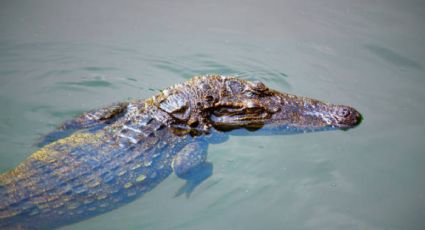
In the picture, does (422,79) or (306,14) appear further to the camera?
(306,14)

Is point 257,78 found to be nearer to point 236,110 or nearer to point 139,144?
point 236,110

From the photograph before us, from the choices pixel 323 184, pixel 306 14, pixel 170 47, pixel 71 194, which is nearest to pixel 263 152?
pixel 323 184

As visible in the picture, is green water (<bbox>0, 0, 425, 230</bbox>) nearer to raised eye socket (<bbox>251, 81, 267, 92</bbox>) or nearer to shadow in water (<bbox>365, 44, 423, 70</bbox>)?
shadow in water (<bbox>365, 44, 423, 70</bbox>)

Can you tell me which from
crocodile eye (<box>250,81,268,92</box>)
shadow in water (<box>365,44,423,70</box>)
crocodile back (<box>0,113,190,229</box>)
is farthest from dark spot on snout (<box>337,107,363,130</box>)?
shadow in water (<box>365,44,423,70</box>)

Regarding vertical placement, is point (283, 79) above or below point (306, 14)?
below

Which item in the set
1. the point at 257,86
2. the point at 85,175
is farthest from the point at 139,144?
the point at 257,86

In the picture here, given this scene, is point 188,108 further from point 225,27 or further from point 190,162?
point 225,27
